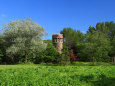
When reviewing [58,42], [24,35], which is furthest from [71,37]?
[24,35]

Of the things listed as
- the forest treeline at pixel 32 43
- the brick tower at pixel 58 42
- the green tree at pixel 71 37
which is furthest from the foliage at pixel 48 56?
the green tree at pixel 71 37

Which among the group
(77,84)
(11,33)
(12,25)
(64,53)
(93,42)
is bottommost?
(77,84)

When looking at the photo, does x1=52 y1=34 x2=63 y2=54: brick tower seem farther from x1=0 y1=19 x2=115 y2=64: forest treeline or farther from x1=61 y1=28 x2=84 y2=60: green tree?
x1=61 y1=28 x2=84 y2=60: green tree

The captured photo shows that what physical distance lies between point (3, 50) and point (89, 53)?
1804 centimetres

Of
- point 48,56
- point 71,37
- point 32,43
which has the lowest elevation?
point 48,56

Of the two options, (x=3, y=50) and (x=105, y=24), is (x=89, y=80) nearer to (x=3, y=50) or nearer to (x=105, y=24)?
(x=3, y=50)

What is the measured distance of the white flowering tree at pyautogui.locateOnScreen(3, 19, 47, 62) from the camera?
77.8 feet

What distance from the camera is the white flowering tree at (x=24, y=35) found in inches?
934

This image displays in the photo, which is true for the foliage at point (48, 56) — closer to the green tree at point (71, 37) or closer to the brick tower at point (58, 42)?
the brick tower at point (58, 42)

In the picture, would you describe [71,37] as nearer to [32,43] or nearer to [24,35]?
[32,43]

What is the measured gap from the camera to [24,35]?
2444 centimetres

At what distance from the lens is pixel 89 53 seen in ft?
75.4

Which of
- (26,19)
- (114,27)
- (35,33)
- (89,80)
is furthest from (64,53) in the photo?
(114,27)

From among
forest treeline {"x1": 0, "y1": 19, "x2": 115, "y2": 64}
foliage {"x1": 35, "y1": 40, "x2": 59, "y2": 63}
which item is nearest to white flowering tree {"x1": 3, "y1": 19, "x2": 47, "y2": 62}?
forest treeline {"x1": 0, "y1": 19, "x2": 115, "y2": 64}
